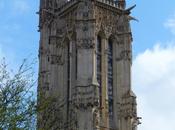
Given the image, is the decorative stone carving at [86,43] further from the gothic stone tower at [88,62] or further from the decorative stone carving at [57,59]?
the decorative stone carving at [57,59]

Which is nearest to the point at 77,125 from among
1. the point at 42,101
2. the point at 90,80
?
the point at 90,80

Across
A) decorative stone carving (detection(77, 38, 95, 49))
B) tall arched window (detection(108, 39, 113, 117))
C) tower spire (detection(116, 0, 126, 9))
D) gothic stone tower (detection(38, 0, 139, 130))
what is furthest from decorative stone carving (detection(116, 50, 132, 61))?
tower spire (detection(116, 0, 126, 9))

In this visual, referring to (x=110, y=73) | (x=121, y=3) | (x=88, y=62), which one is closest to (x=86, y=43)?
(x=88, y=62)

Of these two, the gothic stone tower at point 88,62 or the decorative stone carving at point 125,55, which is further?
the decorative stone carving at point 125,55

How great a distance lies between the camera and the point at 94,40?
45.9m

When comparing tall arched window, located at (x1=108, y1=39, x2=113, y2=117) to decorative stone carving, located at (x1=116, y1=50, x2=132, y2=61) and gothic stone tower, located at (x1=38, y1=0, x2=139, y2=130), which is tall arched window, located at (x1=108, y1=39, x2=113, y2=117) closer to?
gothic stone tower, located at (x1=38, y1=0, x2=139, y2=130)

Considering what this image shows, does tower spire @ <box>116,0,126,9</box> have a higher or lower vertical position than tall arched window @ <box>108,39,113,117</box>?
higher

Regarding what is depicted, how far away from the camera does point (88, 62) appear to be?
44969 millimetres

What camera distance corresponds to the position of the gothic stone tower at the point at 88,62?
43.9 m

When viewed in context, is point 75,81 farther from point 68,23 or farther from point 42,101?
point 42,101

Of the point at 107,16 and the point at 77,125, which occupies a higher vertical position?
the point at 107,16

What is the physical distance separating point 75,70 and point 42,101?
91.2 ft

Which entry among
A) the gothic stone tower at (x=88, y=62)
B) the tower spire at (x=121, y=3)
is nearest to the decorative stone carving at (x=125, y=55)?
the gothic stone tower at (x=88, y=62)

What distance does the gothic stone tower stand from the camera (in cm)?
4388
